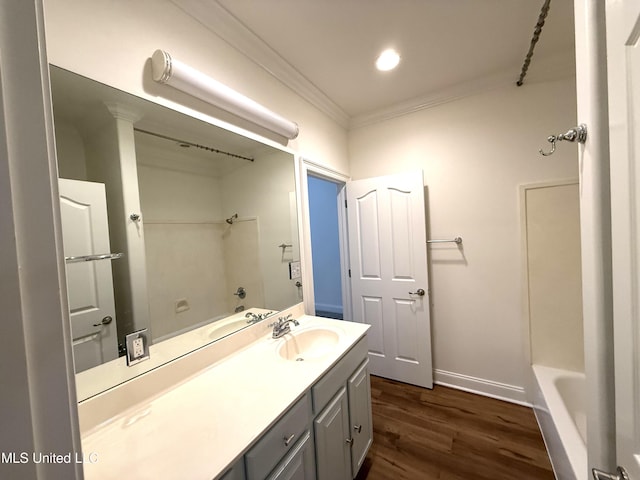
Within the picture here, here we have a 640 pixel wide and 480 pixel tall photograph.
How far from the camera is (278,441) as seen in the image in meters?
0.85

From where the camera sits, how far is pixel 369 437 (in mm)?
1541

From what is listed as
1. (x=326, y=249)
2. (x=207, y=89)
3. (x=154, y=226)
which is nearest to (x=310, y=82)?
(x=207, y=89)

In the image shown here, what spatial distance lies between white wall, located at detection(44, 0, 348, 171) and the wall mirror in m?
0.06

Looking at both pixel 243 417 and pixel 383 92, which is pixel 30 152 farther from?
pixel 383 92

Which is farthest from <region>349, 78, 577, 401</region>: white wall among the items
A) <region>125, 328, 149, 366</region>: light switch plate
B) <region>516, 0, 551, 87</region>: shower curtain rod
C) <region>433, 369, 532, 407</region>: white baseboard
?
<region>125, 328, 149, 366</region>: light switch plate

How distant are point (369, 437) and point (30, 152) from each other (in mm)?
1931

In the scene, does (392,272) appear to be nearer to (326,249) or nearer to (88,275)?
(326,249)

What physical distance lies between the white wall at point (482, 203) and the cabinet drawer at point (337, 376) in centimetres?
112

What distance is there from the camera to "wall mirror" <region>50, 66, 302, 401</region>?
874 mm

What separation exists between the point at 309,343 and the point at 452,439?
1.16 metres

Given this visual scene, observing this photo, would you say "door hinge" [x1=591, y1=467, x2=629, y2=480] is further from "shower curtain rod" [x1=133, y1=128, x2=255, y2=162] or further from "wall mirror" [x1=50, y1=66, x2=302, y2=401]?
"shower curtain rod" [x1=133, y1=128, x2=255, y2=162]

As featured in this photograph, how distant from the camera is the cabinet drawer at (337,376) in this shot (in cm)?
108

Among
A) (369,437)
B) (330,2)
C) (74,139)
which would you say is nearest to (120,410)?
(74,139)

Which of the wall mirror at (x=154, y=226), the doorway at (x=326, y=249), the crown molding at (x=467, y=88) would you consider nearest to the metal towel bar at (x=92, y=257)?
the wall mirror at (x=154, y=226)
